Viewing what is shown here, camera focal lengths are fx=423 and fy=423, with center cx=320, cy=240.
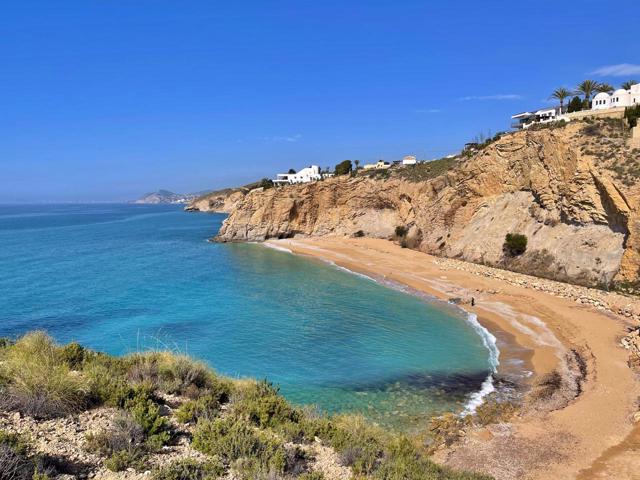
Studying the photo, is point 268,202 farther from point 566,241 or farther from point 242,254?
point 566,241

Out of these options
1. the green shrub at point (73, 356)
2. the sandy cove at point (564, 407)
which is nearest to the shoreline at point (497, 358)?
the sandy cove at point (564, 407)

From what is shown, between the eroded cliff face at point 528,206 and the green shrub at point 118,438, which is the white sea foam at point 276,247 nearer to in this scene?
the eroded cliff face at point 528,206

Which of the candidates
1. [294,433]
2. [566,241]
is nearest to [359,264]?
[566,241]

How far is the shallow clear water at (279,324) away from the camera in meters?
16.3

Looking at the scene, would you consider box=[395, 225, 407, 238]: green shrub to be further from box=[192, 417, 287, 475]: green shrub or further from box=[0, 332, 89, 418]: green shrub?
box=[0, 332, 89, 418]: green shrub

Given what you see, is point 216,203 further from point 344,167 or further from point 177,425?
point 177,425

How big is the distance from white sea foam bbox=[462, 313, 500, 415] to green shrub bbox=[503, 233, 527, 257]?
13242mm

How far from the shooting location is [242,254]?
176 ft

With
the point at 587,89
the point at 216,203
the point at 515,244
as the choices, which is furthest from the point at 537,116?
the point at 216,203

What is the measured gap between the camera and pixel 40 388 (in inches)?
281

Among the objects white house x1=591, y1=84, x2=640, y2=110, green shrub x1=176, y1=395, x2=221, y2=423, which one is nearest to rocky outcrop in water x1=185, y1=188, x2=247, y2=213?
white house x1=591, y1=84, x2=640, y2=110

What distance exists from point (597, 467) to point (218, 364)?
43.9ft

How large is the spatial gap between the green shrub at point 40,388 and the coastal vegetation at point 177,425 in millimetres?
16

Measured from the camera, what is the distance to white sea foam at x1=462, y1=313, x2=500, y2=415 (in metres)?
14.8
